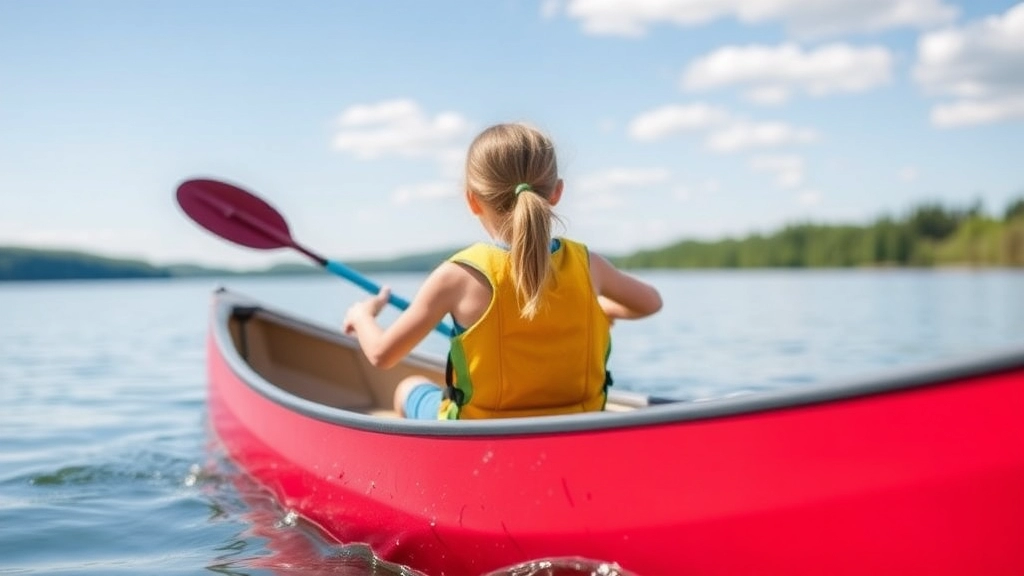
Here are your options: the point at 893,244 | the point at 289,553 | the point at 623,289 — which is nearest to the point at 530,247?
the point at 623,289

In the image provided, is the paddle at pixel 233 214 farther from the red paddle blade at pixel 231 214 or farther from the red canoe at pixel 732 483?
the red canoe at pixel 732 483

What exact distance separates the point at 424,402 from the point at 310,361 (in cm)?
270

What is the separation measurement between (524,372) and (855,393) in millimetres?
1028

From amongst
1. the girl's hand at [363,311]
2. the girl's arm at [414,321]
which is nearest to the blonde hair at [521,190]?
the girl's arm at [414,321]

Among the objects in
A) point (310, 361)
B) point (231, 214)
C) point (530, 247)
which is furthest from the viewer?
point (310, 361)

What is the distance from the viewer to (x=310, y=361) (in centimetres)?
589

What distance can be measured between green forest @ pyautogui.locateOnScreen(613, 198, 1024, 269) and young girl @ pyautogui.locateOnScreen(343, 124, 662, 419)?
211 feet

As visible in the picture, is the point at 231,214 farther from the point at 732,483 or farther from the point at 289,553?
the point at 732,483

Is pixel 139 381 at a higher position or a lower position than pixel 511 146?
lower

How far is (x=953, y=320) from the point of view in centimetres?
1536

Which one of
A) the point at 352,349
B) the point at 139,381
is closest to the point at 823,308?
the point at 139,381

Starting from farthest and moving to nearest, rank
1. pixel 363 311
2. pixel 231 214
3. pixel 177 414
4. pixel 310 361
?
pixel 177 414 → pixel 310 361 → pixel 231 214 → pixel 363 311

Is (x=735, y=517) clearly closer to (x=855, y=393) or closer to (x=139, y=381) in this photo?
(x=855, y=393)

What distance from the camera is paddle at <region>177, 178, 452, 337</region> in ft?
17.0
